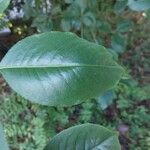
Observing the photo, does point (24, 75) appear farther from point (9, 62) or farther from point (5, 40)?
point (5, 40)

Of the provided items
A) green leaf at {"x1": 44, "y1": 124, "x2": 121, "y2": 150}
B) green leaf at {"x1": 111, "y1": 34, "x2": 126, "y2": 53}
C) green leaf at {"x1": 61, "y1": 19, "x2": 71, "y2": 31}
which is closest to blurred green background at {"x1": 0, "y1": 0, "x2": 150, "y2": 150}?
green leaf at {"x1": 61, "y1": 19, "x2": 71, "y2": 31}

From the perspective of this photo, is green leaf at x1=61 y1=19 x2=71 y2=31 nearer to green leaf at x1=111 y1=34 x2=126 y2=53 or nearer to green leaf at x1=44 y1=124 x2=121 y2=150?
green leaf at x1=111 y1=34 x2=126 y2=53

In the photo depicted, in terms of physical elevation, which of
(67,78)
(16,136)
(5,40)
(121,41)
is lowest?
(16,136)

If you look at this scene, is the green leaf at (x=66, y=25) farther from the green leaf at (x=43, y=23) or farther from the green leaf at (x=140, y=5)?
the green leaf at (x=140, y=5)

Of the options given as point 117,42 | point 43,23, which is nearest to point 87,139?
point 117,42

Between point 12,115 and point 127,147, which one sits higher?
point 12,115

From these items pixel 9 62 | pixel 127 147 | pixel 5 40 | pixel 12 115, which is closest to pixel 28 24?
pixel 5 40
